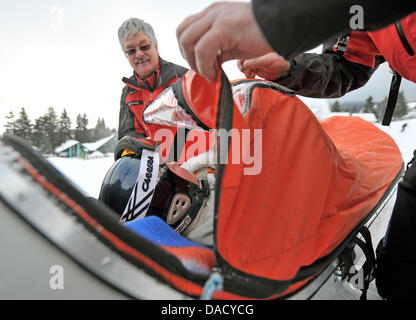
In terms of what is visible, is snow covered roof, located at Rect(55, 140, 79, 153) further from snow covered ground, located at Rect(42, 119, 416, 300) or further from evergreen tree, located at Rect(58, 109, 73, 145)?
snow covered ground, located at Rect(42, 119, 416, 300)

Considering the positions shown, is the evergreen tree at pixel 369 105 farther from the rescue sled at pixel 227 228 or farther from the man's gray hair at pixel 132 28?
the rescue sled at pixel 227 228

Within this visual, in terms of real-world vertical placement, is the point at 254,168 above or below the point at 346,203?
above

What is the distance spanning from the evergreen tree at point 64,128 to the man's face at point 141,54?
→ 63.4 feet

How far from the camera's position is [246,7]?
41cm

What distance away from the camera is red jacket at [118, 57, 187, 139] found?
7.66 ft

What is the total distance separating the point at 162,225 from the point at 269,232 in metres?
0.37

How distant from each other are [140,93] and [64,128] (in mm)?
22356

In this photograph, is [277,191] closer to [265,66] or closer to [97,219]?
[97,219]

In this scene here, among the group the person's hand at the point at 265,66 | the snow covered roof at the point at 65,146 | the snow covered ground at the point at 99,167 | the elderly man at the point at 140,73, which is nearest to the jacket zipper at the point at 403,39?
the person's hand at the point at 265,66

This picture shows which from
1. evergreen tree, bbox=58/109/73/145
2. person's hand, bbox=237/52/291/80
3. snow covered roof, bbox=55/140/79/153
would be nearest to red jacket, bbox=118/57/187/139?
person's hand, bbox=237/52/291/80

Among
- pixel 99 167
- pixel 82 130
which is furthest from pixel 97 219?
pixel 82 130

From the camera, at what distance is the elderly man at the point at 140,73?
215 centimetres

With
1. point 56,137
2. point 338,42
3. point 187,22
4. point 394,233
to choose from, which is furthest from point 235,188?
point 56,137

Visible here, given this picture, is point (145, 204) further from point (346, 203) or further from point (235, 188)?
point (346, 203)
